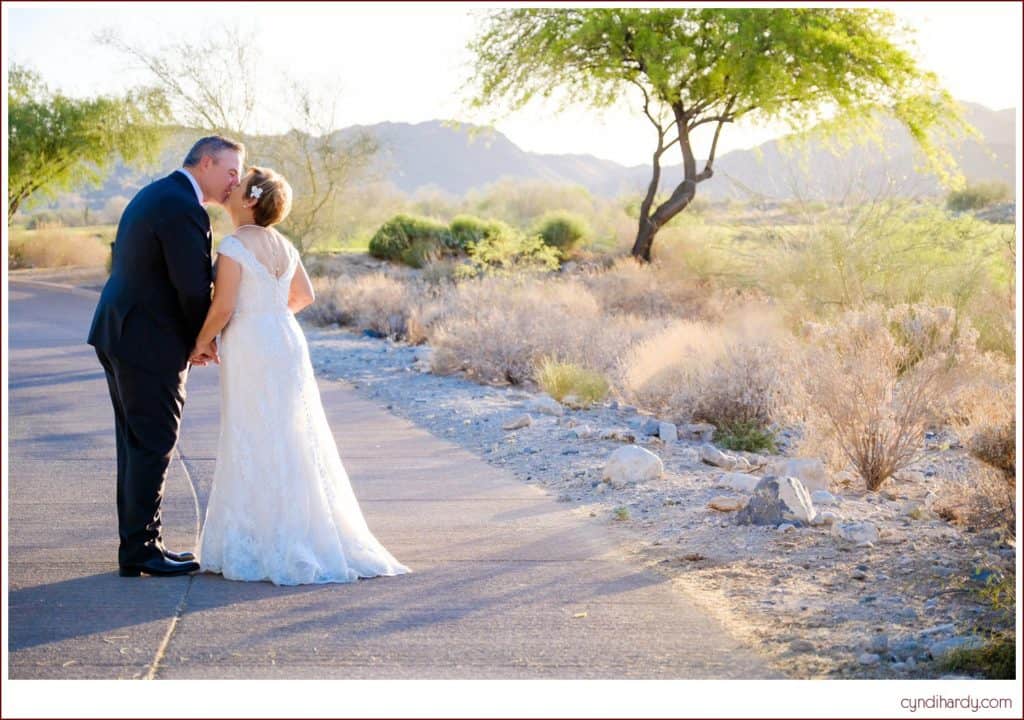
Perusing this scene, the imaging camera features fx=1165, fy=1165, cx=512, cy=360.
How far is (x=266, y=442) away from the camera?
248 inches

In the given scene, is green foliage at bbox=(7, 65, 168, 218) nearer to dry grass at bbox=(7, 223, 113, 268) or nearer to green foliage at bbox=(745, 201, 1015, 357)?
dry grass at bbox=(7, 223, 113, 268)

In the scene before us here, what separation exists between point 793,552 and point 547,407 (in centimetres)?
537

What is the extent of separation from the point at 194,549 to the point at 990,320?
11.2 metres

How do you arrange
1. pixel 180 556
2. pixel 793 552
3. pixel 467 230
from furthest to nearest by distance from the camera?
pixel 467 230 → pixel 793 552 → pixel 180 556

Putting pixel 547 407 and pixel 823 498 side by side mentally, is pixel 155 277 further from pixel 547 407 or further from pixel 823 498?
pixel 547 407

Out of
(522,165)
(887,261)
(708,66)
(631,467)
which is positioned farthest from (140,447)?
(522,165)

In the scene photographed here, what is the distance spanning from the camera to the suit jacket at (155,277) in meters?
6.10

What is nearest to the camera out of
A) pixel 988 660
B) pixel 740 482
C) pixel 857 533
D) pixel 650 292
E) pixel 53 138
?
pixel 988 660

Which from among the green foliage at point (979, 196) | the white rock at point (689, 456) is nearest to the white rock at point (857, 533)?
the white rock at point (689, 456)

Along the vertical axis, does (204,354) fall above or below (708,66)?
below

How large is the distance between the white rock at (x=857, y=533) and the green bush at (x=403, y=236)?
2694cm

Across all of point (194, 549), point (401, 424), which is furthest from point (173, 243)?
point (401, 424)

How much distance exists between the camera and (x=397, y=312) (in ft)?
70.9

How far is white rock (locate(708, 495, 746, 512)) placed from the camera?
780 centimetres
